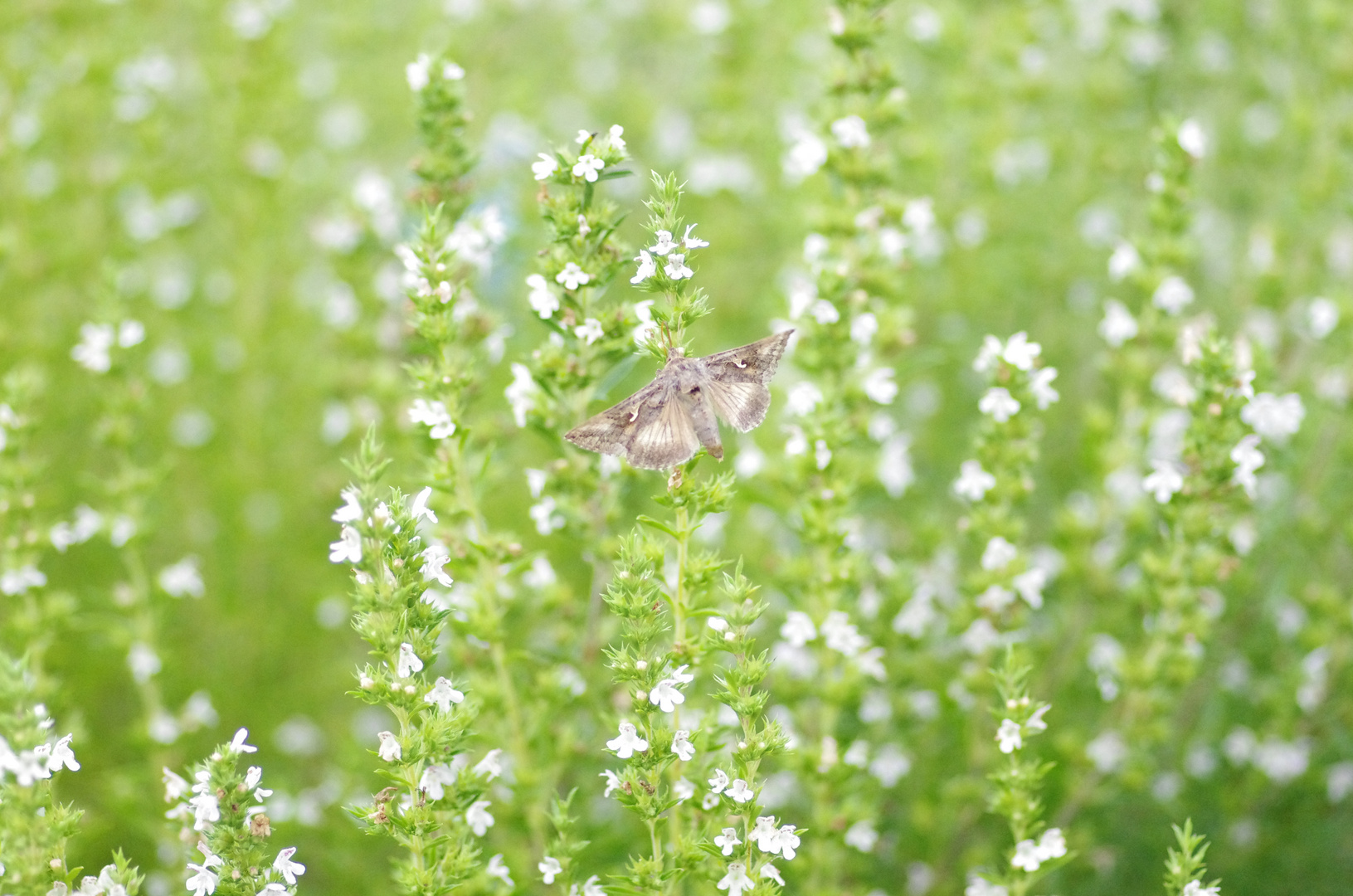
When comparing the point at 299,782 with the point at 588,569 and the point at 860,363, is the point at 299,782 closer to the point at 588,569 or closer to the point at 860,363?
the point at 588,569

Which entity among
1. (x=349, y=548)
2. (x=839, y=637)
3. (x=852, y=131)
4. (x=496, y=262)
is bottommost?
(x=349, y=548)

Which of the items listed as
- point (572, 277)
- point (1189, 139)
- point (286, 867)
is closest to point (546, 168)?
point (572, 277)

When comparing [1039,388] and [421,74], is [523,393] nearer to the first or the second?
[421,74]

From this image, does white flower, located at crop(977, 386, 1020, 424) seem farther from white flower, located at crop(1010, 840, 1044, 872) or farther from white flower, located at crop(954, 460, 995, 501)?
white flower, located at crop(1010, 840, 1044, 872)

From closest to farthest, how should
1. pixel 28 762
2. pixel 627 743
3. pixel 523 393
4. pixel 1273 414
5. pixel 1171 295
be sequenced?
1. pixel 28 762
2. pixel 627 743
3. pixel 523 393
4. pixel 1273 414
5. pixel 1171 295

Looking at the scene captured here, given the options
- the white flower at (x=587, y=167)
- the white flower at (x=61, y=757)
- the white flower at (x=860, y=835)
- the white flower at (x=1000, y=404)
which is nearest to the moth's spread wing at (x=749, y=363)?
the white flower at (x=587, y=167)

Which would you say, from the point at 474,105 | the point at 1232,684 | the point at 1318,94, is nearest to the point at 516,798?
the point at 1232,684

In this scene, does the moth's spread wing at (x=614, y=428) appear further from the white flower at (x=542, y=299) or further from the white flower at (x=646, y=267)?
the white flower at (x=542, y=299)
